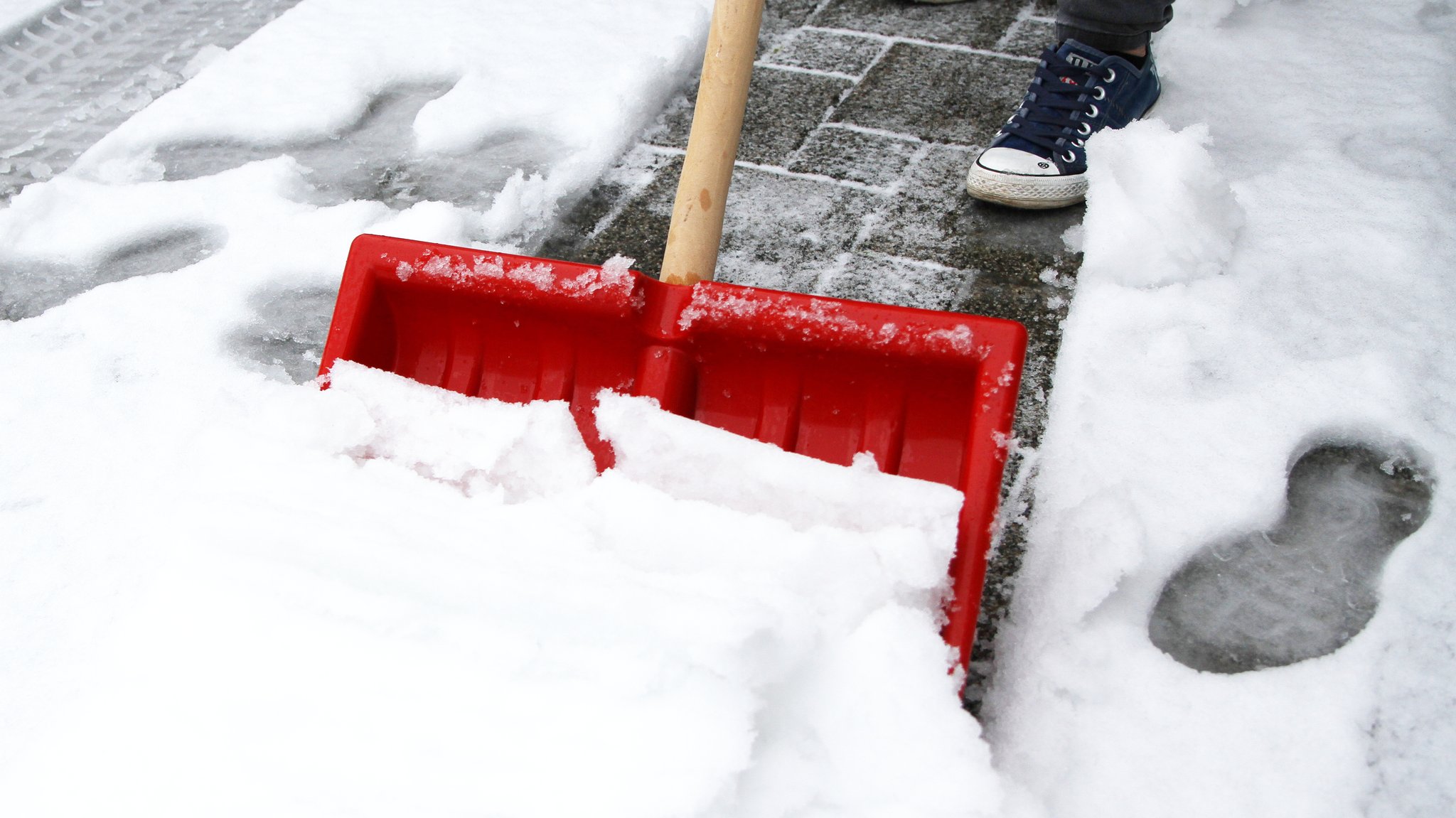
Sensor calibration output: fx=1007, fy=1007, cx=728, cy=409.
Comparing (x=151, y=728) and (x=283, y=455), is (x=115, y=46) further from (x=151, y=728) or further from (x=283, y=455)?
(x=151, y=728)

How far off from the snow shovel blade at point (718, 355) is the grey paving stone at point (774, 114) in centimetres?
99

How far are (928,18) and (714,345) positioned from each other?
176 centimetres

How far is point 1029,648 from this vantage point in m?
1.24

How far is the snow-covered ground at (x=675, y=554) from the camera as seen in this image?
3.16ft

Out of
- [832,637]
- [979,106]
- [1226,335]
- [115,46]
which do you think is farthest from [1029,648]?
→ [115,46]

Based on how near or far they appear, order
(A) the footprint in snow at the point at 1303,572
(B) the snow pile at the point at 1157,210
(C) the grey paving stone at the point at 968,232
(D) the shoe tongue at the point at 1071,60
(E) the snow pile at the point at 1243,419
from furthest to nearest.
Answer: (D) the shoe tongue at the point at 1071,60, (C) the grey paving stone at the point at 968,232, (B) the snow pile at the point at 1157,210, (A) the footprint in snow at the point at 1303,572, (E) the snow pile at the point at 1243,419

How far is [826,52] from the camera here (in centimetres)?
258

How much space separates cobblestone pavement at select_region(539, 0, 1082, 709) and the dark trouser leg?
9.8 inches

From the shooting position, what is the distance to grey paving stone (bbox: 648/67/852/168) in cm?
224

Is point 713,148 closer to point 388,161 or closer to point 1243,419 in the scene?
point 1243,419

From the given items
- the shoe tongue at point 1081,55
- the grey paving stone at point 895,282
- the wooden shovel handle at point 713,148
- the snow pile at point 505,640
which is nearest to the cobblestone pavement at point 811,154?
the grey paving stone at point 895,282

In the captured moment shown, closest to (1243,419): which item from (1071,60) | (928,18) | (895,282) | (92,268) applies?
(895,282)

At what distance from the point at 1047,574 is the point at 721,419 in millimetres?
469

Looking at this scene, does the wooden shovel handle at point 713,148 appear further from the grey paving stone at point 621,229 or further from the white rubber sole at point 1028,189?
the white rubber sole at point 1028,189
